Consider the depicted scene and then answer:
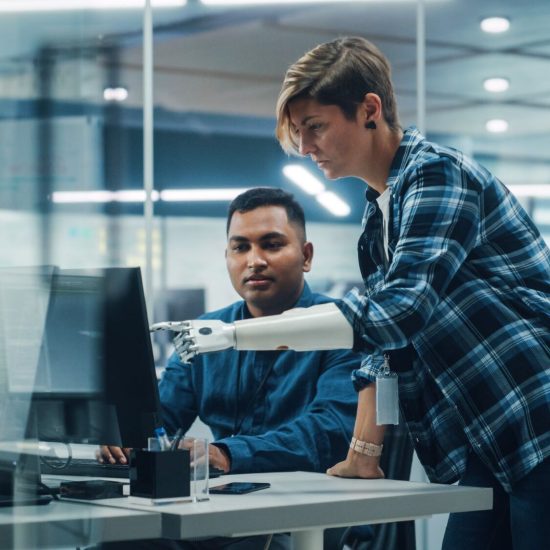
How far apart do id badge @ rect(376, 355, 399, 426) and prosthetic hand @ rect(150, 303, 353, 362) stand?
0.20 meters

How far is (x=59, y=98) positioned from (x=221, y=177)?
2.57m

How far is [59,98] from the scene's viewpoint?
1.05 meters

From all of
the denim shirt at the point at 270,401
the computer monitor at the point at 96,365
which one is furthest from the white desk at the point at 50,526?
the denim shirt at the point at 270,401

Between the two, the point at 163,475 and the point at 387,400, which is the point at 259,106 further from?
the point at 163,475

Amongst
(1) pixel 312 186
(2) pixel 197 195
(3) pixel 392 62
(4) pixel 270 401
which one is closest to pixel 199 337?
(4) pixel 270 401

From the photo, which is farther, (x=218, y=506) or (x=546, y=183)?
(x=546, y=183)

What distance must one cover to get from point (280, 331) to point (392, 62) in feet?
7.60

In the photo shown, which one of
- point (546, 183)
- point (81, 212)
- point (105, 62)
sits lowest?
point (81, 212)

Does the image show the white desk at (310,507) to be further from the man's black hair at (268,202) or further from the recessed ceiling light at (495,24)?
the recessed ceiling light at (495,24)

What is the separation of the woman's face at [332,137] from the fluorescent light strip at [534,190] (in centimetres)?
206

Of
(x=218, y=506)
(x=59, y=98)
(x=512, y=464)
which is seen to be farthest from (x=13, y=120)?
(x=512, y=464)

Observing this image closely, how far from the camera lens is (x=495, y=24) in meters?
3.73

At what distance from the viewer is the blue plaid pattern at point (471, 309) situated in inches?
65.1

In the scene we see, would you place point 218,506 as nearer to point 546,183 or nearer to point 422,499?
point 422,499
